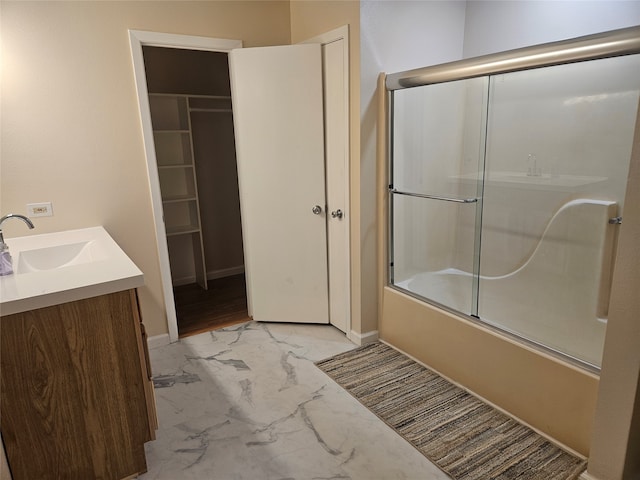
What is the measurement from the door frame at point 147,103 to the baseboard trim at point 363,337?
4.18 feet

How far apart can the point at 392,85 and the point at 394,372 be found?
174 cm

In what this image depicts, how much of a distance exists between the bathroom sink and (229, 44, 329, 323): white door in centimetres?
117

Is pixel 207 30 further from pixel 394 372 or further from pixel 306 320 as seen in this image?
pixel 394 372

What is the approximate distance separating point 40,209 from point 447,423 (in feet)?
8.39

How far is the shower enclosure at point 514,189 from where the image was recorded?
232cm

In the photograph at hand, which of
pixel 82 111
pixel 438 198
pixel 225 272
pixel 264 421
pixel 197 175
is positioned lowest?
pixel 264 421

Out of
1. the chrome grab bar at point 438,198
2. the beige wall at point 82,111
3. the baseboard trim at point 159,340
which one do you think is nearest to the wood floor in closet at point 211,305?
the baseboard trim at point 159,340

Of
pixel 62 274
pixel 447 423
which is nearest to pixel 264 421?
pixel 447 423

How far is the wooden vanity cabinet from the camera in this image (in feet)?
5.05

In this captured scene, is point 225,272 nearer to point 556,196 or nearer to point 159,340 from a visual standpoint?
point 159,340

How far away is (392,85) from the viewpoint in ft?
8.48

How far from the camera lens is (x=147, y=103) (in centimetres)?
274

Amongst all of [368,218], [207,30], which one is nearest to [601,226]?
[368,218]

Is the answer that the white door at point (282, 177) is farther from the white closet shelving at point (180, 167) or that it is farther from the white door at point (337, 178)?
the white closet shelving at point (180, 167)
